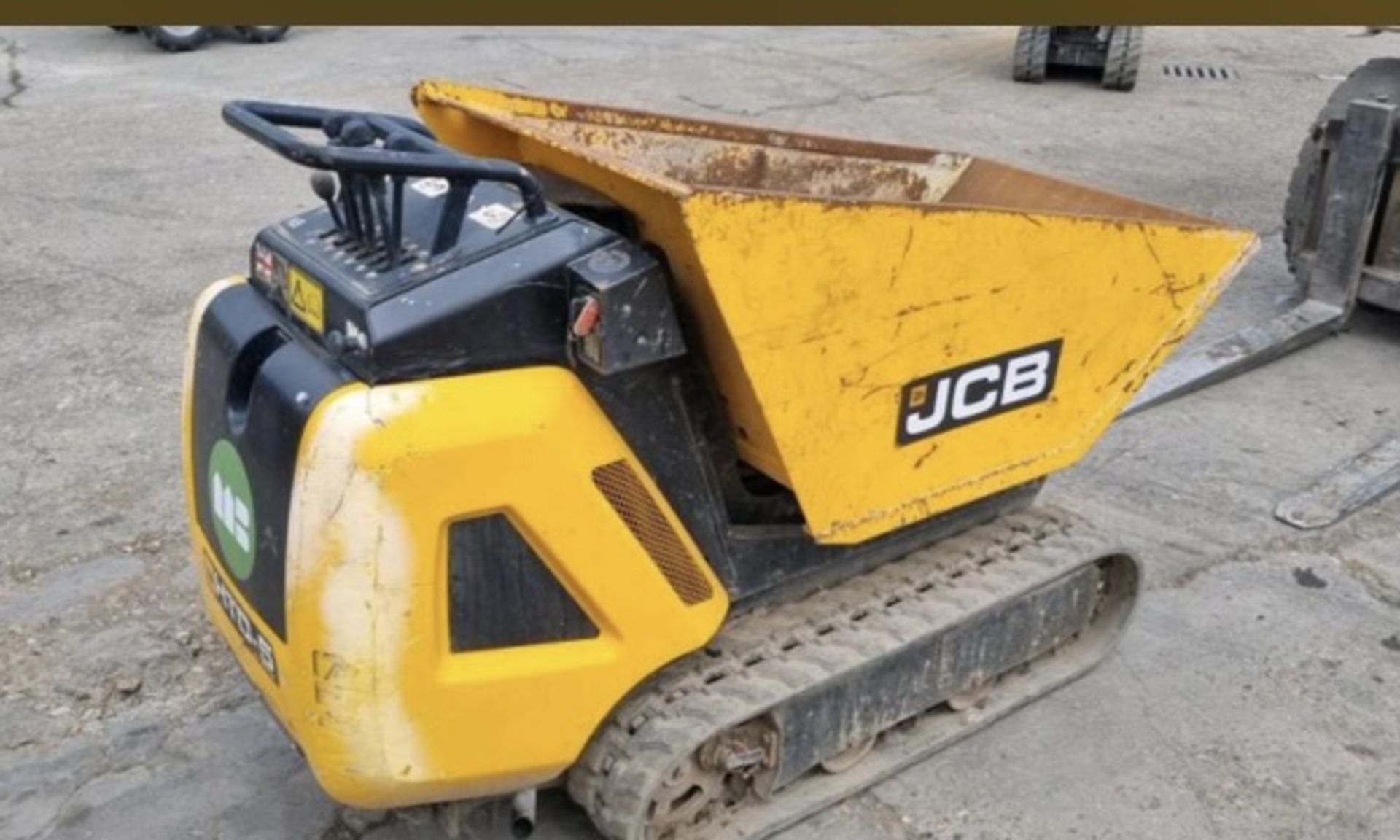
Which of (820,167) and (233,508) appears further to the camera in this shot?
(820,167)

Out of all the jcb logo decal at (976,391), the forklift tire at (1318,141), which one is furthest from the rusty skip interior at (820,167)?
the forklift tire at (1318,141)

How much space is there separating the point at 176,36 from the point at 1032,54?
6458 millimetres

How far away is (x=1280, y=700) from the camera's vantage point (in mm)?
3578

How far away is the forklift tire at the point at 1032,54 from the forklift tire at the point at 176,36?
6246 mm

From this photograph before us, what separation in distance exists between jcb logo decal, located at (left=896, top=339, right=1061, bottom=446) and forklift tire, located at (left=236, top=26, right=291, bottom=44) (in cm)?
976

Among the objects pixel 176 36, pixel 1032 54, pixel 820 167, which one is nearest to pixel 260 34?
pixel 176 36

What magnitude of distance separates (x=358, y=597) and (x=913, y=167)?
2.01m

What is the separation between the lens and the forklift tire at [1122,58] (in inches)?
405

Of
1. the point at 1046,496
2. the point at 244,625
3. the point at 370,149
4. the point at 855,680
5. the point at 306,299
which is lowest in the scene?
the point at 1046,496

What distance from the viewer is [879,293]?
2.73 metres

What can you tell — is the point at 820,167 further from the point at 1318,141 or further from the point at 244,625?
the point at 1318,141

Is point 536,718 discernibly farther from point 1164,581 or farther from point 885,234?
point 1164,581

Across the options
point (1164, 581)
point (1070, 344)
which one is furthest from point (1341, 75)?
point (1070, 344)

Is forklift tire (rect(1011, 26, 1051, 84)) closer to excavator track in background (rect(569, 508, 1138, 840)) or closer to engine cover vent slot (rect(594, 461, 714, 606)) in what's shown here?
excavator track in background (rect(569, 508, 1138, 840))
